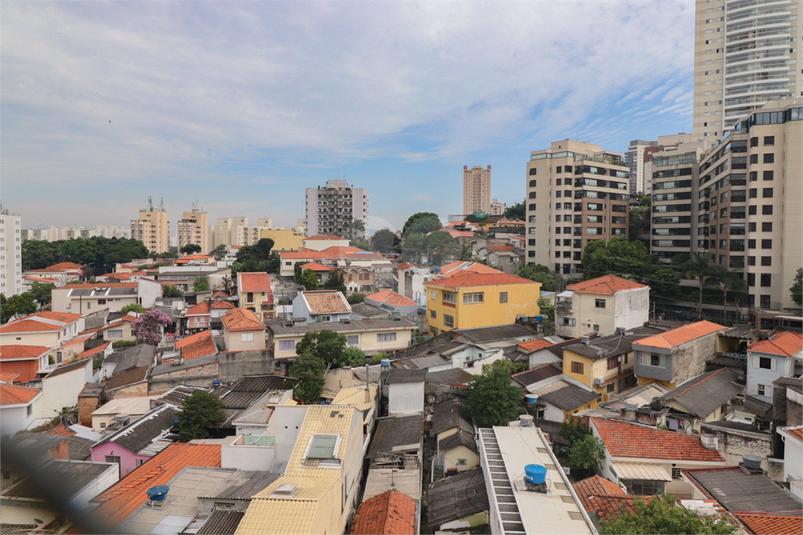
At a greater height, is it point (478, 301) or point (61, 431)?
point (478, 301)

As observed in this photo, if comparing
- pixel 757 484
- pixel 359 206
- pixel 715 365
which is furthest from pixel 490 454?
pixel 359 206

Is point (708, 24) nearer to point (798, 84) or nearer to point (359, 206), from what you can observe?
point (798, 84)

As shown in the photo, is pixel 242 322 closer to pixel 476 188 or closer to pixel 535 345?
pixel 535 345

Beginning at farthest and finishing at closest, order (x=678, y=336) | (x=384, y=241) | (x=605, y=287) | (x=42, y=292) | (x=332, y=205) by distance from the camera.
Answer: (x=332, y=205)
(x=384, y=241)
(x=42, y=292)
(x=605, y=287)
(x=678, y=336)

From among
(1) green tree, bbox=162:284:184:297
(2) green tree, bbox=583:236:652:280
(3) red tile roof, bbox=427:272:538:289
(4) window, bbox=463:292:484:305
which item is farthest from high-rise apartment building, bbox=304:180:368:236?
(4) window, bbox=463:292:484:305

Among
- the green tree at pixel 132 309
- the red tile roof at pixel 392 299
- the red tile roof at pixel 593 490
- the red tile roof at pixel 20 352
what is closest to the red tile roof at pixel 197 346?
the red tile roof at pixel 20 352

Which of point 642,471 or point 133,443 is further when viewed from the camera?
point 133,443

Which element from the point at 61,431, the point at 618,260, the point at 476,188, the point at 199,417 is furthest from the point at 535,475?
the point at 476,188

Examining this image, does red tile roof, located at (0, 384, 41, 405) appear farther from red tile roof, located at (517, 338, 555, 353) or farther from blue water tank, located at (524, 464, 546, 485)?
red tile roof, located at (517, 338, 555, 353)
